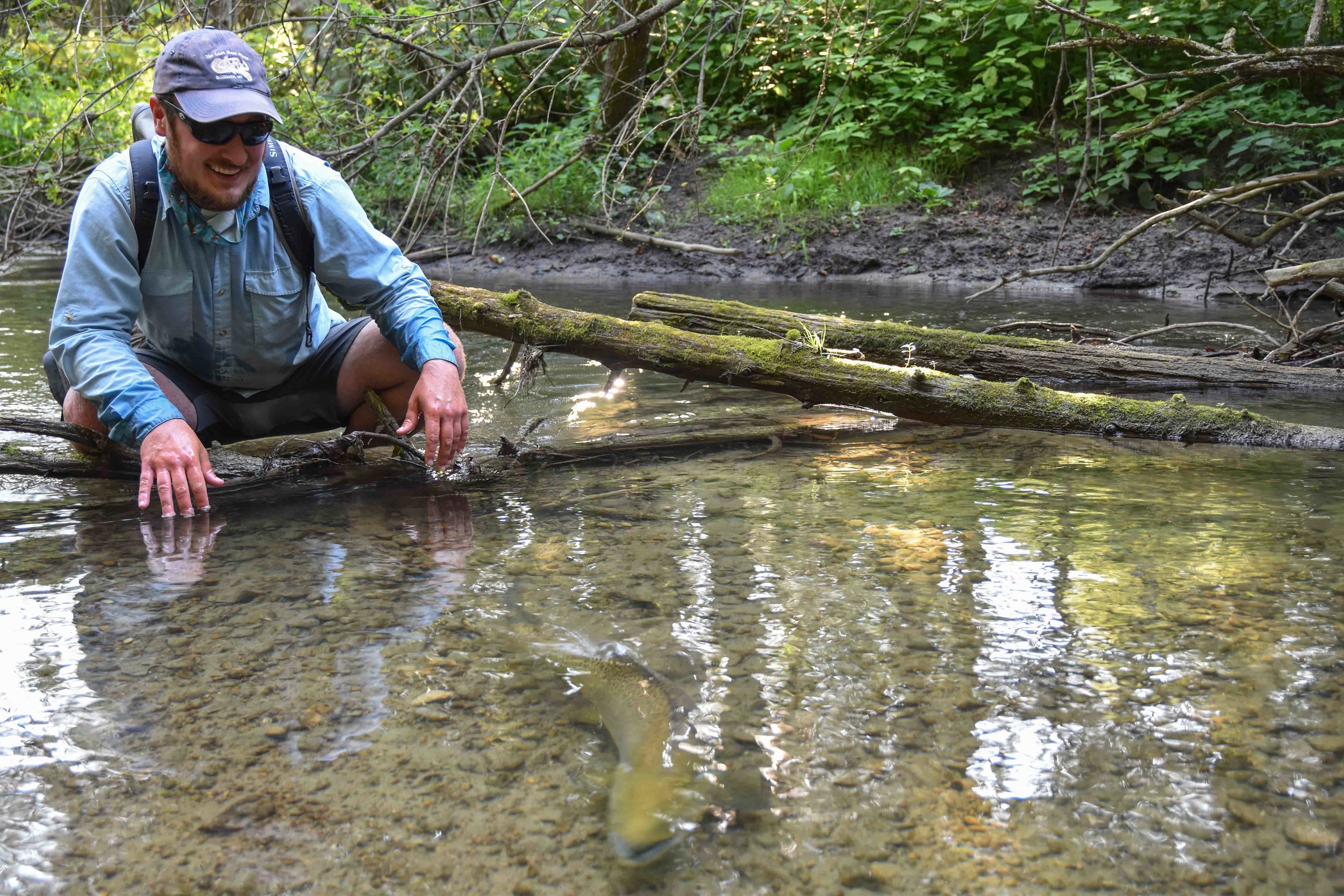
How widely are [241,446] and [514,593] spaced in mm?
1987

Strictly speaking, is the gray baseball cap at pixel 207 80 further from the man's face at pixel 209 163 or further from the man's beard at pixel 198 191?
the man's beard at pixel 198 191

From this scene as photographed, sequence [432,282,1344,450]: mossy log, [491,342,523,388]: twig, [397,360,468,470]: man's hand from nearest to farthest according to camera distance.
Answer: [397,360,468,470]: man's hand → [432,282,1344,450]: mossy log → [491,342,523,388]: twig

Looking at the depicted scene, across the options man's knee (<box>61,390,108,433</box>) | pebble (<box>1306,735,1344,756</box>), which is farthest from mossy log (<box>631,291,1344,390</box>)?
pebble (<box>1306,735,1344,756</box>)

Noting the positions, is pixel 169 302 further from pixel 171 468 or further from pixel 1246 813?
pixel 1246 813

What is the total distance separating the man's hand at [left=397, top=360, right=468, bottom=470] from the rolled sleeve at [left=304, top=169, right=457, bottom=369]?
53 millimetres

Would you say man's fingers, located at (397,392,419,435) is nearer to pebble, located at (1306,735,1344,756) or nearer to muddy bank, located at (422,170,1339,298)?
pebble, located at (1306,735,1344,756)

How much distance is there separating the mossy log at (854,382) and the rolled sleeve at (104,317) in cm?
159

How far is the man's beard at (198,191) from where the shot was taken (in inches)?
126

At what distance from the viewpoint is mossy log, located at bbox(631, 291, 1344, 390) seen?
5.17 metres

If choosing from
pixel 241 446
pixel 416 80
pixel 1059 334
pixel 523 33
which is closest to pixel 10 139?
pixel 416 80

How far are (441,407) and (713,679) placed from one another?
4.72 ft

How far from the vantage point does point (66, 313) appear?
10.5 feet

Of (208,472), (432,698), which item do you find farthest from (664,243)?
(432,698)

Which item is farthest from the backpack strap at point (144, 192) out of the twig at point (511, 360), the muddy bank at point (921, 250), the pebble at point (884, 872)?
the muddy bank at point (921, 250)
